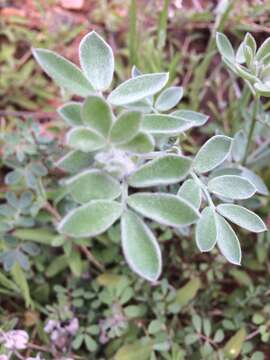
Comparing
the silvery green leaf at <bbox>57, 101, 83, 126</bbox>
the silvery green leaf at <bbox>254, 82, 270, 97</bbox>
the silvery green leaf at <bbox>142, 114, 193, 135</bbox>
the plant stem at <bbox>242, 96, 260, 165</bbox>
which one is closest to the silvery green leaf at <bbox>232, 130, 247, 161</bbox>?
the plant stem at <bbox>242, 96, 260, 165</bbox>

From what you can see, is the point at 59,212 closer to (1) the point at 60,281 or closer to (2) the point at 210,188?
(1) the point at 60,281

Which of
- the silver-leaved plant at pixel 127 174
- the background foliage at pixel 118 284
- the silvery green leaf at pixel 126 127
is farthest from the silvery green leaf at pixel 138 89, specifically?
the background foliage at pixel 118 284

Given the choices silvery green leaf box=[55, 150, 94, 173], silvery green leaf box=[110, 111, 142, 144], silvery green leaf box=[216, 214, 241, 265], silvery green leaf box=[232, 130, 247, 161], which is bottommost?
silvery green leaf box=[232, 130, 247, 161]

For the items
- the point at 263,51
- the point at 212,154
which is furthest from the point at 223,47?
the point at 212,154

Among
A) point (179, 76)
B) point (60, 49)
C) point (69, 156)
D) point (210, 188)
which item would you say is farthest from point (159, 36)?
point (69, 156)

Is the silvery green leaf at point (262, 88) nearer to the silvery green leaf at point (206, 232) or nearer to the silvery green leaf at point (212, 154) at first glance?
the silvery green leaf at point (212, 154)

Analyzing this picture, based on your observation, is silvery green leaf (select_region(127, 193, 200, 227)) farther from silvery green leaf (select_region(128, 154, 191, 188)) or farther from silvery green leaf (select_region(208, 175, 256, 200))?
silvery green leaf (select_region(208, 175, 256, 200))

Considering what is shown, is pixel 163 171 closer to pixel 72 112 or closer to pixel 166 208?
pixel 166 208
